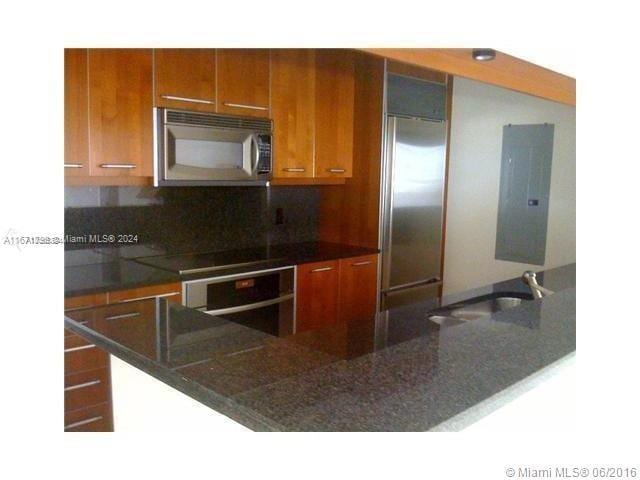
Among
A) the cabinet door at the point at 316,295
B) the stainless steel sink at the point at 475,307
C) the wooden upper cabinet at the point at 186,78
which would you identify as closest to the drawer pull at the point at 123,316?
the stainless steel sink at the point at 475,307

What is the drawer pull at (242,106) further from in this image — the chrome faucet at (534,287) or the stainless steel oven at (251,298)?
the chrome faucet at (534,287)

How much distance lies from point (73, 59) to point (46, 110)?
4.34 ft

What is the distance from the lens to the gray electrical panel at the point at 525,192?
4359 millimetres

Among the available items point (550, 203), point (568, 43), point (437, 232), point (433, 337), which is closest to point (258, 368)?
point (433, 337)

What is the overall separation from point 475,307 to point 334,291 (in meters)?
1.30

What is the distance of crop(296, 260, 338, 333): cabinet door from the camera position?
10.8 feet

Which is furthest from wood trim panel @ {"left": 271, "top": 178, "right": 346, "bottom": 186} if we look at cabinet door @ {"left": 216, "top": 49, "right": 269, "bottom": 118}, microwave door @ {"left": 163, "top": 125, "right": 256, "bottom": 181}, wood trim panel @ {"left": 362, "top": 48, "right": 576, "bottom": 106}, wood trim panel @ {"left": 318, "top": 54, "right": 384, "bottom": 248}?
wood trim panel @ {"left": 362, "top": 48, "right": 576, "bottom": 106}

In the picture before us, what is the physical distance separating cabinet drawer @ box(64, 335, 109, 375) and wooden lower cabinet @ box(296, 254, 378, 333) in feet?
3.81

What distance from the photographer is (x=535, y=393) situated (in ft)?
4.60

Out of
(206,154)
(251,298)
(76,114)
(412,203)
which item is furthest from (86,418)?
(412,203)

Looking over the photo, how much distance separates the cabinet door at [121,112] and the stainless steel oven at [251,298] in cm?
64

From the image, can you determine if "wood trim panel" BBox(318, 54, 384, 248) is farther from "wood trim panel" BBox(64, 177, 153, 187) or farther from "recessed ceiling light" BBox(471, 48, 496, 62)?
"recessed ceiling light" BBox(471, 48, 496, 62)

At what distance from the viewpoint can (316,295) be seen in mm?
3377

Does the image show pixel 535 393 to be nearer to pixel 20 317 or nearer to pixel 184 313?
pixel 184 313
